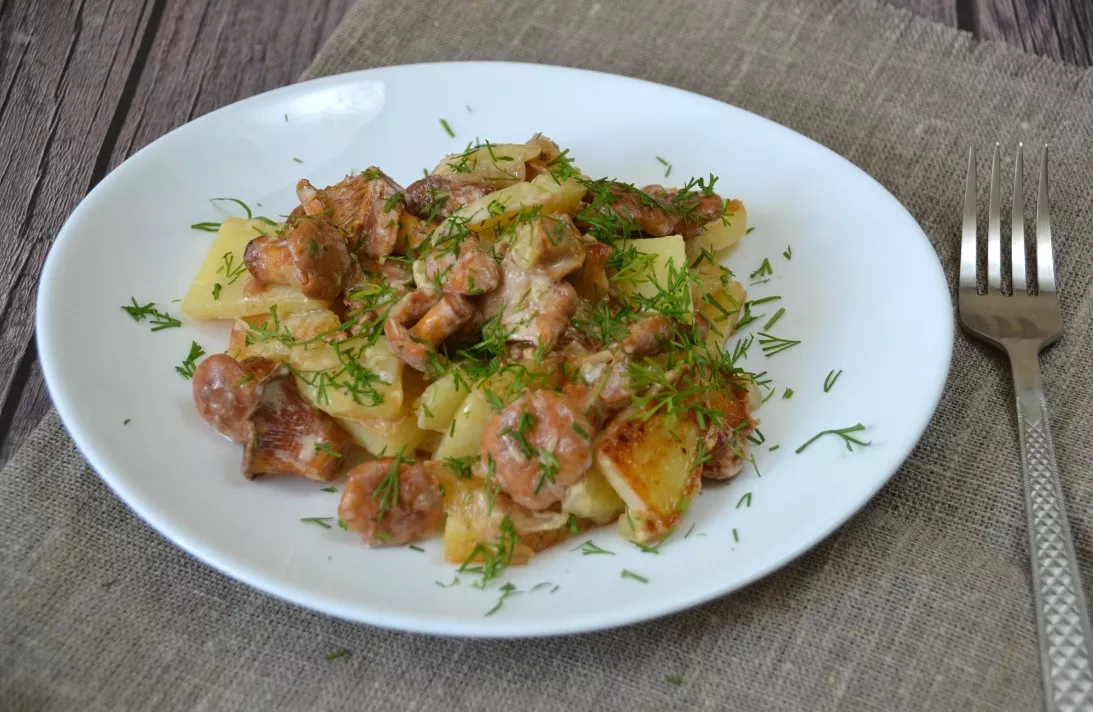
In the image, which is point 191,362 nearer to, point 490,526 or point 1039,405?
point 490,526

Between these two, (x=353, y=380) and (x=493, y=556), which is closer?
(x=493, y=556)

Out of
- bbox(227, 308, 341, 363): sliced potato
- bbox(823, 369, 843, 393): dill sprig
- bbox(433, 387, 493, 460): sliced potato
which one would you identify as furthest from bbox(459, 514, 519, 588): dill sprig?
bbox(823, 369, 843, 393): dill sprig

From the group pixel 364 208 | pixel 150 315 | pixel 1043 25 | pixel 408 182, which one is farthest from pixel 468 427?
pixel 1043 25

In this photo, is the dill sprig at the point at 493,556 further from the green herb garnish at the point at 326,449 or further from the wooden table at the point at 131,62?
the wooden table at the point at 131,62

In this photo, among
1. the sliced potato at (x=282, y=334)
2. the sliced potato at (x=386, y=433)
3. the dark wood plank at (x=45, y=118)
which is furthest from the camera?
the dark wood plank at (x=45, y=118)

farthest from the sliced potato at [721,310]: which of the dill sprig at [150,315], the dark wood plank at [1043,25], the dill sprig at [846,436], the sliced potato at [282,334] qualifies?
the dark wood plank at [1043,25]

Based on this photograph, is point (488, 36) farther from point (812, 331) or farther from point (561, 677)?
point (561, 677)

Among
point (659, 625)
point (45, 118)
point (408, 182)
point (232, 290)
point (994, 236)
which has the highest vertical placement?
point (994, 236)
